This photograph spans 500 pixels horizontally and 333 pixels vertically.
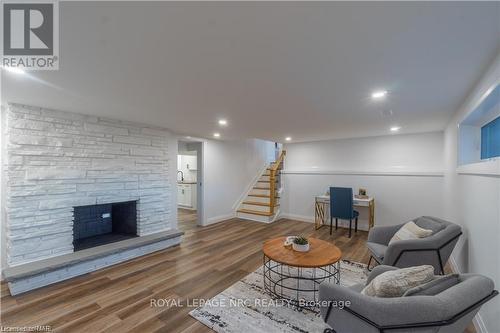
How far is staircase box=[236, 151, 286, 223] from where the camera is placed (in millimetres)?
5805

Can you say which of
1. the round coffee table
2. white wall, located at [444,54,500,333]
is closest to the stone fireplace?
the round coffee table

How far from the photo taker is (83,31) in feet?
3.93

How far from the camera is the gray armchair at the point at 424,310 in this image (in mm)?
1097

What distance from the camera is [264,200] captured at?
6.27m

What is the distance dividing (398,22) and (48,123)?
3.72 metres

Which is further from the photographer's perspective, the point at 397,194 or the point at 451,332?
the point at 397,194

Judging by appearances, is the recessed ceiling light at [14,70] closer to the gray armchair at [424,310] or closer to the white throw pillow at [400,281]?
the gray armchair at [424,310]

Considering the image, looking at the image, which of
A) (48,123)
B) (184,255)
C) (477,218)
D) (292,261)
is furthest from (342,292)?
(48,123)

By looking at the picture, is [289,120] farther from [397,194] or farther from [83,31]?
[397,194]

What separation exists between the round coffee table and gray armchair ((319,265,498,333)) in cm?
83

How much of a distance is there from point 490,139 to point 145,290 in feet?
13.2

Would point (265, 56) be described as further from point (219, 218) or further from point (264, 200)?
point (264, 200)

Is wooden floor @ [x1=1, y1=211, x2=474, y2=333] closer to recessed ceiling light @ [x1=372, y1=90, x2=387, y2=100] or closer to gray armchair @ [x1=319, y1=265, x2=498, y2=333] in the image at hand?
gray armchair @ [x1=319, y1=265, x2=498, y2=333]

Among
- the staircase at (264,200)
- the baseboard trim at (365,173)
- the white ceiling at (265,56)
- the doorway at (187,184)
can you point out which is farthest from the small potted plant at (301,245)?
the doorway at (187,184)
